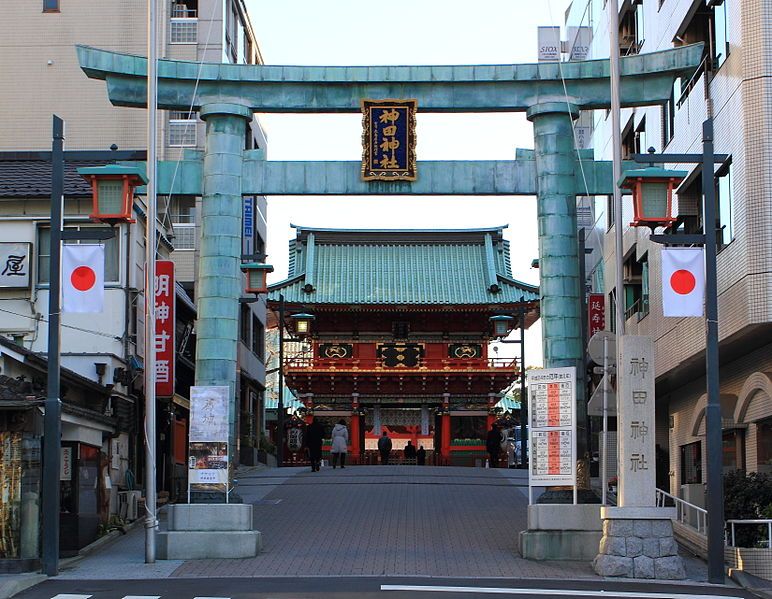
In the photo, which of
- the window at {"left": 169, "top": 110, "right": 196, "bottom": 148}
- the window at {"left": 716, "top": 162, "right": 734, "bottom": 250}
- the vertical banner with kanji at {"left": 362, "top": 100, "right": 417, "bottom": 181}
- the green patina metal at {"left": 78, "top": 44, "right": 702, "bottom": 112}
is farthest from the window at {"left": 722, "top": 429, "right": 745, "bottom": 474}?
the window at {"left": 169, "top": 110, "right": 196, "bottom": 148}

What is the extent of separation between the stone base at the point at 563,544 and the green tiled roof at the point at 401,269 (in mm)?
30418

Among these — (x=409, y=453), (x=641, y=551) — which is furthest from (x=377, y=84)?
(x=409, y=453)

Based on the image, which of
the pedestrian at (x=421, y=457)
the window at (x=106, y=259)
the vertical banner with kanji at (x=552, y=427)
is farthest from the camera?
the pedestrian at (x=421, y=457)

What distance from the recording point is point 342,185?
2116 cm

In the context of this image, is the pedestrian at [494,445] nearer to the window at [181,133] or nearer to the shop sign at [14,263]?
the window at [181,133]

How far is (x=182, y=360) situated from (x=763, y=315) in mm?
17981

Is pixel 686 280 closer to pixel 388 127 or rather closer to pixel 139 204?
pixel 388 127

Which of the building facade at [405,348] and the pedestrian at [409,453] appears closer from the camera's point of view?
the building facade at [405,348]

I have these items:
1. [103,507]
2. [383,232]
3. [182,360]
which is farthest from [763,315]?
[383,232]

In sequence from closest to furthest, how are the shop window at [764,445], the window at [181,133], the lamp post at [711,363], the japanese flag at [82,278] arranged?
1. the lamp post at [711,363]
2. the japanese flag at [82,278]
3. the shop window at [764,445]
4. the window at [181,133]

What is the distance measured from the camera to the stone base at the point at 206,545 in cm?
1933

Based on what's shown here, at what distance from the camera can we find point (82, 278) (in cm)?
1800

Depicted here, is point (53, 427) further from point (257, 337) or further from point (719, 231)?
point (257, 337)

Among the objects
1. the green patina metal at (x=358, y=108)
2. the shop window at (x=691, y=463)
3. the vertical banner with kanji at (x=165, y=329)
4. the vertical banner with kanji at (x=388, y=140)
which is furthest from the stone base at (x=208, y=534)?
the shop window at (x=691, y=463)
